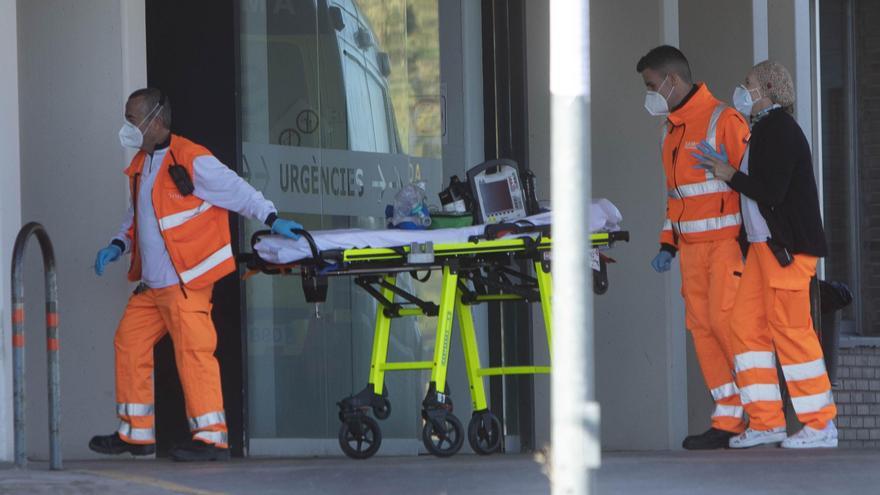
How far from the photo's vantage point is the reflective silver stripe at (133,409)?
8008 mm

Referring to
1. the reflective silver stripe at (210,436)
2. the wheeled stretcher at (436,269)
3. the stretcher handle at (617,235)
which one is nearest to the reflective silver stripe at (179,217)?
the wheeled stretcher at (436,269)

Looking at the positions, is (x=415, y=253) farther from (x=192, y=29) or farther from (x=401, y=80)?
(x=401, y=80)

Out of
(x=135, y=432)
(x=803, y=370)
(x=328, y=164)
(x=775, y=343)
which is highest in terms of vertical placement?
(x=328, y=164)

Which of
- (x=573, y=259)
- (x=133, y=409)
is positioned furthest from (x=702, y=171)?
(x=573, y=259)

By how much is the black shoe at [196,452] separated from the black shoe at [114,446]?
0.13 m

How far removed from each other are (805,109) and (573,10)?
315 inches

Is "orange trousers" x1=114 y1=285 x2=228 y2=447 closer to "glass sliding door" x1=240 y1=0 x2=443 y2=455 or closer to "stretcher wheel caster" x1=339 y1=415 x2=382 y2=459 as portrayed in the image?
"stretcher wheel caster" x1=339 y1=415 x2=382 y2=459

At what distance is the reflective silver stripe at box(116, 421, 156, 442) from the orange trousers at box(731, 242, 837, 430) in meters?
2.64

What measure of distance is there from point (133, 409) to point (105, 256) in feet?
2.25

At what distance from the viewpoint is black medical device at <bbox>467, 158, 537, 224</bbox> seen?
8.19m

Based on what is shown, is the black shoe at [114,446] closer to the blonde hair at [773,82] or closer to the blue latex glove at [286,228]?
the blue latex glove at [286,228]

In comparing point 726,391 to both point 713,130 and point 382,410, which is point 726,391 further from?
point 382,410

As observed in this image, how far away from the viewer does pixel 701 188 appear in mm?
8320

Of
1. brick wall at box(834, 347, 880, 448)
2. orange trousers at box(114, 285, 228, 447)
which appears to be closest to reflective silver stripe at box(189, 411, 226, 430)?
orange trousers at box(114, 285, 228, 447)
